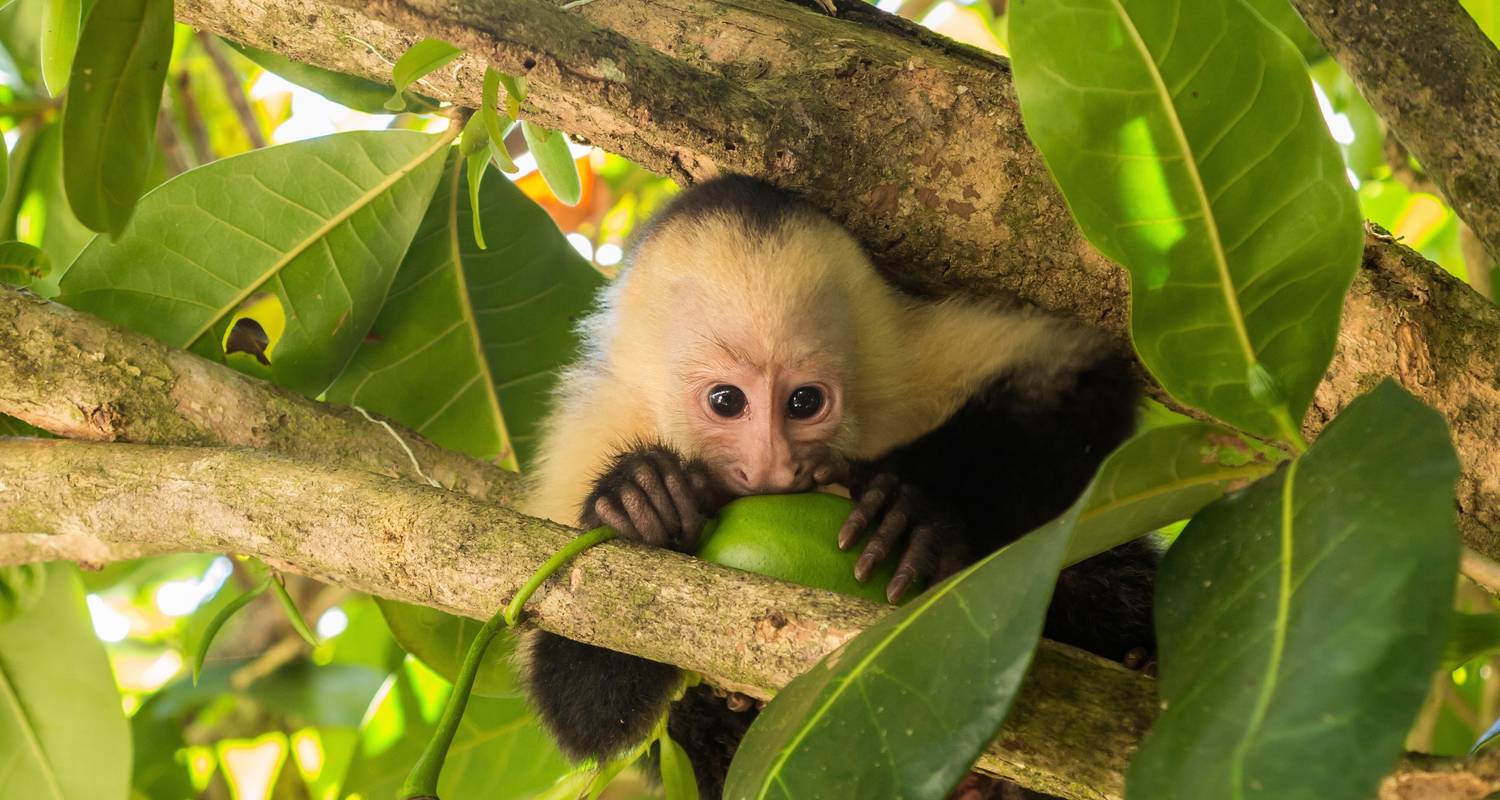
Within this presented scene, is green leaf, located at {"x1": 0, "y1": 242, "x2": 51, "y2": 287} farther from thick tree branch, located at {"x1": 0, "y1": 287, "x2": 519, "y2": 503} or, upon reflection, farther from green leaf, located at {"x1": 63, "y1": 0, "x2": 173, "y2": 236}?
green leaf, located at {"x1": 63, "y1": 0, "x2": 173, "y2": 236}

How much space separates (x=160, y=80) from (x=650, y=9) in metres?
0.81

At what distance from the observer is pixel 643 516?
1731 millimetres

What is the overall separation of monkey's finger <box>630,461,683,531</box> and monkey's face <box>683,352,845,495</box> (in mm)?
240

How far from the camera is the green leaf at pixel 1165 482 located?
118 centimetres

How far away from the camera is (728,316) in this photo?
209cm

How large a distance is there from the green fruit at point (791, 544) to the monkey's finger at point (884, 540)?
0.01 metres

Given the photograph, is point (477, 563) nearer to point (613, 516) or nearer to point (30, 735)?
point (613, 516)

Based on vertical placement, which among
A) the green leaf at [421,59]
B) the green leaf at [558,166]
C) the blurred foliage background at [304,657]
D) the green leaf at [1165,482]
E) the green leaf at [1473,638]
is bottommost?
the blurred foliage background at [304,657]

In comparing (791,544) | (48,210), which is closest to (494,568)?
(791,544)

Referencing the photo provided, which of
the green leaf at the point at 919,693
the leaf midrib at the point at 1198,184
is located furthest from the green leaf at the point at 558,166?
the green leaf at the point at 919,693

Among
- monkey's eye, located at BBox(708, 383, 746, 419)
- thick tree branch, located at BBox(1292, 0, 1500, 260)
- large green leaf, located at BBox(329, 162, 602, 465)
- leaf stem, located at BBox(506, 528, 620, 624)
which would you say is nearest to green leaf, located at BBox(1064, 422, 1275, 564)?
leaf stem, located at BBox(506, 528, 620, 624)

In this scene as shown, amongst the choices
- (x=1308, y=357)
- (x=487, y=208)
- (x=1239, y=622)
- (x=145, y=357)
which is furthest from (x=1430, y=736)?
(x=145, y=357)

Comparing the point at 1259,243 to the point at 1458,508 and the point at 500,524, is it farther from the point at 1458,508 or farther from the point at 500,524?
the point at 500,524

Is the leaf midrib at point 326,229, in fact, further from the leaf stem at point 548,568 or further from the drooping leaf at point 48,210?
the leaf stem at point 548,568
